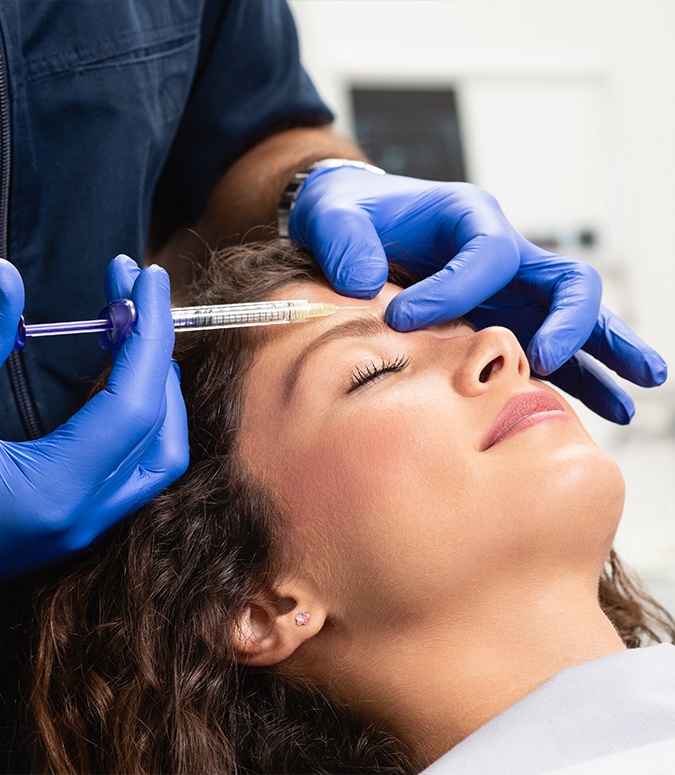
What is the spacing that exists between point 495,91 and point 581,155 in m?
0.42

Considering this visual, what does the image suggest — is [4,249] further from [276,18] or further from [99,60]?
[276,18]

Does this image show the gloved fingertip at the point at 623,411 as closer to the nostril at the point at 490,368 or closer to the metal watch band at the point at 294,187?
the nostril at the point at 490,368

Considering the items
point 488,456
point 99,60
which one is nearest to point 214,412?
point 488,456

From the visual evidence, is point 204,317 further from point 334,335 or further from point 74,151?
point 74,151

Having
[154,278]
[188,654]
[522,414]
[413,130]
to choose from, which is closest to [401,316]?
[522,414]

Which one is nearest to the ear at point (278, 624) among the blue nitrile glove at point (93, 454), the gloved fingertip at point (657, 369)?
the blue nitrile glove at point (93, 454)

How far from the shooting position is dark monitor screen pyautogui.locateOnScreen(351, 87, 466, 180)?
331 centimetres

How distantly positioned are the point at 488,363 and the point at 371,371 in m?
0.15

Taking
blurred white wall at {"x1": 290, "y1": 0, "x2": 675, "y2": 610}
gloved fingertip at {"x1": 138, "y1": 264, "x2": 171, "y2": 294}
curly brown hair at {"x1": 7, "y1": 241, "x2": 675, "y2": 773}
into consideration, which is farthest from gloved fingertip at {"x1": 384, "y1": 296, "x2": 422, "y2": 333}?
blurred white wall at {"x1": 290, "y1": 0, "x2": 675, "y2": 610}

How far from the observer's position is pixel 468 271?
120 cm

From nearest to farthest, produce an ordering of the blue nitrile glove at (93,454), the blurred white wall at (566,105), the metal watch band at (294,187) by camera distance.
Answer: the blue nitrile glove at (93,454)
the metal watch band at (294,187)
the blurred white wall at (566,105)

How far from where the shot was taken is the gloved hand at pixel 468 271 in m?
1.19

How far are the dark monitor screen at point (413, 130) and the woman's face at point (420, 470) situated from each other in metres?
2.28

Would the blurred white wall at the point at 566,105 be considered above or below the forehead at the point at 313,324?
below
